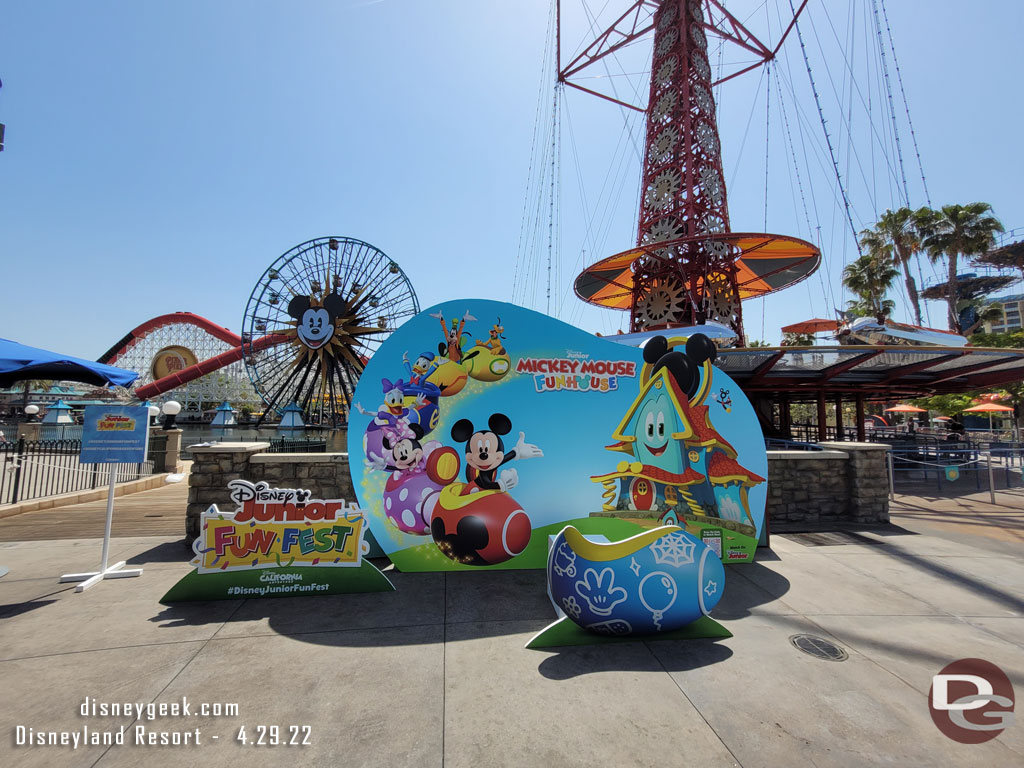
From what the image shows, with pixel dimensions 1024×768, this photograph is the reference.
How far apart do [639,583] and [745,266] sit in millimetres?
22523

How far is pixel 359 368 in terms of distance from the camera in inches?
623

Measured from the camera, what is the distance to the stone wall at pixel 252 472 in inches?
283

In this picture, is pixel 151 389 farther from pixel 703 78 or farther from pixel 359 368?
pixel 703 78

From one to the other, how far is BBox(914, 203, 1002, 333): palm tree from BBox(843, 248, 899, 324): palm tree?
102 inches

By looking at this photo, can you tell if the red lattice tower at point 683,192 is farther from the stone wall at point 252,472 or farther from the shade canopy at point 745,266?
the stone wall at point 252,472

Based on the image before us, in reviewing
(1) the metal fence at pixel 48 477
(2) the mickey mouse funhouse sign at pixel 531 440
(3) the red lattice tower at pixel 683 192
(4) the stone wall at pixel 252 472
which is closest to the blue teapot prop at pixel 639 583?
(2) the mickey mouse funhouse sign at pixel 531 440

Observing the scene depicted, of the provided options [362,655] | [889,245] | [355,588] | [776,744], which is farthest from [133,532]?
[889,245]

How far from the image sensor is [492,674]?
3.68m

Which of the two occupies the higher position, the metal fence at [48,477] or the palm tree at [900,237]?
the palm tree at [900,237]

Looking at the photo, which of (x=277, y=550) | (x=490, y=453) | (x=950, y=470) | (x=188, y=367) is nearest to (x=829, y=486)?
(x=950, y=470)

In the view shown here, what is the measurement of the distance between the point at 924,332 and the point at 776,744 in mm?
19122
